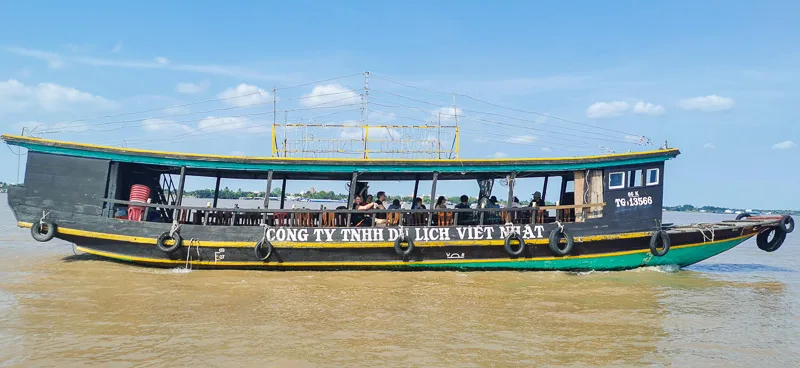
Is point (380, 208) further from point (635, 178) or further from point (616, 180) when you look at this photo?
point (635, 178)

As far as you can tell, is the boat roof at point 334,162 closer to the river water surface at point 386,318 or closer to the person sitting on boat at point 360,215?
the person sitting on boat at point 360,215

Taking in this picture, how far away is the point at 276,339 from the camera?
6.82 meters

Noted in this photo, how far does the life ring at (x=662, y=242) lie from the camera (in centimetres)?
1186

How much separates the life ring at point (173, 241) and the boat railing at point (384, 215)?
21.5 inches

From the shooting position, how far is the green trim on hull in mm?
11828

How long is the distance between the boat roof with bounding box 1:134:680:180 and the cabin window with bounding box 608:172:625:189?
0.73ft

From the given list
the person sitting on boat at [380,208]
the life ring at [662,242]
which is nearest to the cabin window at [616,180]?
the life ring at [662,242]

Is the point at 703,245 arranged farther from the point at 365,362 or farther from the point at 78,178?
the point at 78,178

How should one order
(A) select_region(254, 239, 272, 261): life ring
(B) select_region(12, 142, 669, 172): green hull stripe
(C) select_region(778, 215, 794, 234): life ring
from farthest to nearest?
(C) select_region(778, 215, 794, 234): life ring
(B) select_region(12, 142, 669, 172): green hull stripe
(A) select_region(254, 239, 272, 261): life ring

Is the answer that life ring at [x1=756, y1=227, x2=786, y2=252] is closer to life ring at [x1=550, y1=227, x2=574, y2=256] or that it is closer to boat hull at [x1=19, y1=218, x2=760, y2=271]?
boat hull at [x1=19, y1=218, x2=760, y2=271]

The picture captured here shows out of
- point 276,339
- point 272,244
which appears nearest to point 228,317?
point 276,339

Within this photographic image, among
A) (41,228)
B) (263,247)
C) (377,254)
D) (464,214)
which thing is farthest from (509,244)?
(41,228)

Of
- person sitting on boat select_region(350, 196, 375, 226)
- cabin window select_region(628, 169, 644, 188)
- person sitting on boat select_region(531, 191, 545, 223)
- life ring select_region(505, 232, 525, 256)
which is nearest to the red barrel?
person sitting on boat select_region(350, 196, 375, 226)

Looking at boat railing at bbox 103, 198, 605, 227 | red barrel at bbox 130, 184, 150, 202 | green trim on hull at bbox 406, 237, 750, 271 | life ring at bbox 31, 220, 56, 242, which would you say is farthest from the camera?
red barrel at bbox 130, 184, 150, 202
